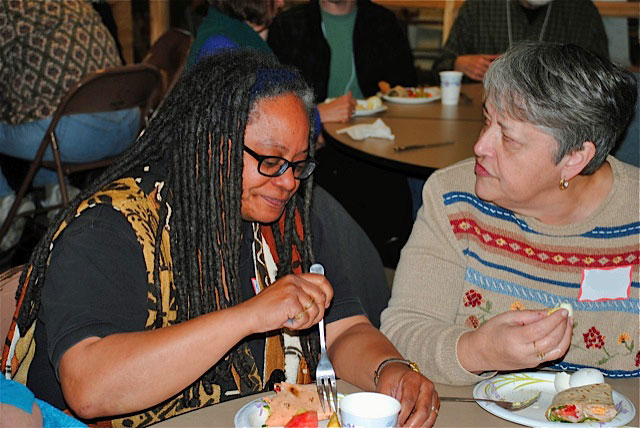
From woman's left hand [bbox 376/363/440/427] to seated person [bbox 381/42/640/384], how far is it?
121 millimetres

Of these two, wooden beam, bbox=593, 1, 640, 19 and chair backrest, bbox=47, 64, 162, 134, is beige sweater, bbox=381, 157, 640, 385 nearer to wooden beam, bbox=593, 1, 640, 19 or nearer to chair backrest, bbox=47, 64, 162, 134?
chair backrest, bbox=47, 64, 162, 134

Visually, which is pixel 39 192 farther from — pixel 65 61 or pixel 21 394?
pixel 21 394

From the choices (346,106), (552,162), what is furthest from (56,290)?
(346,106)

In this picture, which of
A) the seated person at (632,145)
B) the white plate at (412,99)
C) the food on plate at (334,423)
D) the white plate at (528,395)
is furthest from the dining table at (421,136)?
the food on plate at (334,423)

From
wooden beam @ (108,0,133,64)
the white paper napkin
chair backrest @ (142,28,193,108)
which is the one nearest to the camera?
the white paper napkin

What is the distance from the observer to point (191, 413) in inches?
53.0

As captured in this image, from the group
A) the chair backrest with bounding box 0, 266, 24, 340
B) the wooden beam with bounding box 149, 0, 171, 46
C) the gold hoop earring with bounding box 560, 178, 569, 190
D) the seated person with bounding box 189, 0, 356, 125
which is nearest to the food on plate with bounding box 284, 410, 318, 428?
the chair backrest with bounding box 0, 266, 24, 340

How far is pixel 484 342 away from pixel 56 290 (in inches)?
30.6

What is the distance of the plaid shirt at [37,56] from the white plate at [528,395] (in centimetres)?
284

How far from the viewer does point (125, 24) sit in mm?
6930

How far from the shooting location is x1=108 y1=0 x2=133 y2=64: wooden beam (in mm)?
6848

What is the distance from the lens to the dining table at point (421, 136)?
285 centimetres

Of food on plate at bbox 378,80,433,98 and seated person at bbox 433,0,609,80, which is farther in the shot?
seated person at bbox 433,0,609,80

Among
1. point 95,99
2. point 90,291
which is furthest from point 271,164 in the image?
point 95,99
